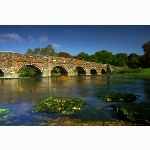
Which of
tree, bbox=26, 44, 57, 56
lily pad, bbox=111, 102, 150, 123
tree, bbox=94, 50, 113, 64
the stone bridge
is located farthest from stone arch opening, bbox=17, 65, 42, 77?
tree, bbox=94, 50, 113, 64

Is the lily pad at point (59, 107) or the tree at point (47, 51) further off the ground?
the tree at point (47, 51)

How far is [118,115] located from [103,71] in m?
43.0

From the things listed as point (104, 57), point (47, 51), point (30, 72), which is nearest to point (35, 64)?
point (30, 72)

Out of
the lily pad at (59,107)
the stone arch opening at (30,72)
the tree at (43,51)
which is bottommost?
the lily pad at (59,107)

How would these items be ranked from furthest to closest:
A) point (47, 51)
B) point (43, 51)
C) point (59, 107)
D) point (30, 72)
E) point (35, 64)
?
point (47, 51) < point (43, 51) < point (30, 72) < point (35, 64) < point (59, 107)

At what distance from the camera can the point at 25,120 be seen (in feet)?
16.8

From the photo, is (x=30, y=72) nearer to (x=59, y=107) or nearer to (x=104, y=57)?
(x=59, y=107)

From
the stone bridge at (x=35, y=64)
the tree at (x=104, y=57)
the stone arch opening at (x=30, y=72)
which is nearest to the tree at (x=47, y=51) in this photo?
the stone arch opening at (x=30, y=72)

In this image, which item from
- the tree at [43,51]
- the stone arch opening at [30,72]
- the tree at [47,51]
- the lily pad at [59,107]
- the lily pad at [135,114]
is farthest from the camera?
the tree at [47,51]

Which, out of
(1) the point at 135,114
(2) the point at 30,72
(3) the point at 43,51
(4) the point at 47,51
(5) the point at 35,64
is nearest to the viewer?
(1) the point at 135,114

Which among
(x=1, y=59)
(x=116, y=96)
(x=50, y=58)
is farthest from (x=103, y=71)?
(x=116, y=96)

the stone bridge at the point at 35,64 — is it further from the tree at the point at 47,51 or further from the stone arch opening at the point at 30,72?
the tree at the point at 47,51

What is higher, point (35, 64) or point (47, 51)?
point (47, 51)

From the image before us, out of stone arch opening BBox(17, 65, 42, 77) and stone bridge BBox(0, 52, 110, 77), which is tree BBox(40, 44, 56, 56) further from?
stone bridge BBox(0, 52, 110, 77)
